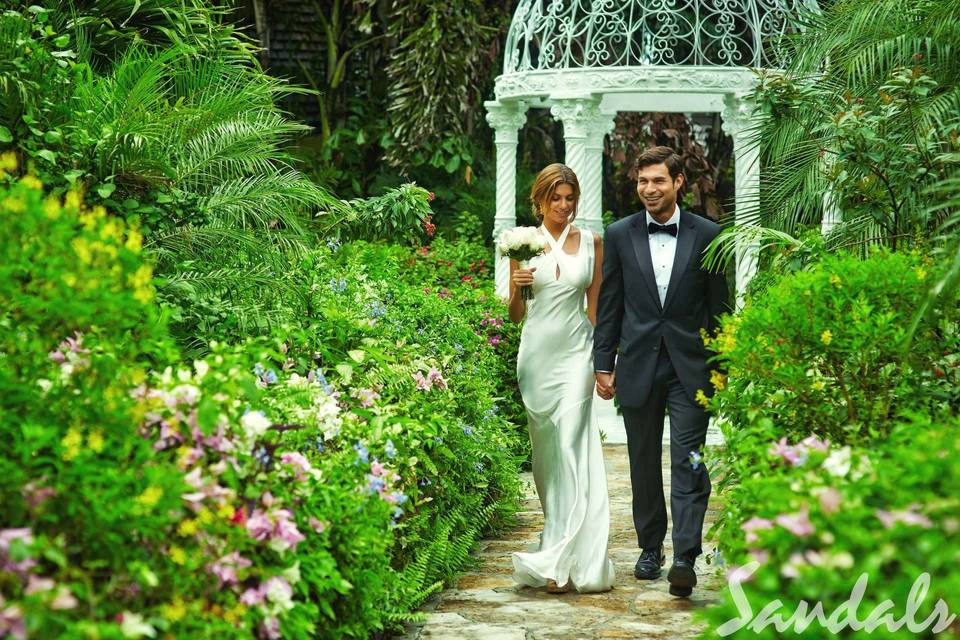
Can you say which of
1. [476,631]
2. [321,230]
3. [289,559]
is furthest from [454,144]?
[289,559]

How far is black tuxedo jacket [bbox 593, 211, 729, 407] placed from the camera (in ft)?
18.6

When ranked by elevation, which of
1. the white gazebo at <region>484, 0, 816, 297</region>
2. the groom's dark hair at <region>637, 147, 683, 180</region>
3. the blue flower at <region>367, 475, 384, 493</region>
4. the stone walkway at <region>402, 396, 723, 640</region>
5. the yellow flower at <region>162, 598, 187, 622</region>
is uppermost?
the white gazebo at <region>484, 0, 816, 297</region>

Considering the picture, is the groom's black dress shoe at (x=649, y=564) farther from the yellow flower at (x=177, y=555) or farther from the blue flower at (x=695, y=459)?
the yellow flower at (x=177, y=555)

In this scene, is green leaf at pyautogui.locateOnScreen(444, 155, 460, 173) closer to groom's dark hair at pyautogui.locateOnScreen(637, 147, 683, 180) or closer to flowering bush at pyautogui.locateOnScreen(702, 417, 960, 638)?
groom's dark hair at pyautogui.locateOnScreen(637, 147, 683, 180)

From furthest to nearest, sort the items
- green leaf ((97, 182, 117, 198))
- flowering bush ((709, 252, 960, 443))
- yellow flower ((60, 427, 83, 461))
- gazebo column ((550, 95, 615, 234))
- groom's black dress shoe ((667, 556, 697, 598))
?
gazebo column ((550, 95, 615, 234)) → groom's black dress shoe ((667, 556, 697, 598)) → green leaf ((97, 182, 117, 198)) → flowering bush ((709, 252, 960, 443)) → yellow flower ((60, 427, 83, 461))

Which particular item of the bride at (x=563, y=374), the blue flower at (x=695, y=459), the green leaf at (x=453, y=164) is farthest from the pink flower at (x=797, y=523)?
the green leaf at (x=453, y=164)

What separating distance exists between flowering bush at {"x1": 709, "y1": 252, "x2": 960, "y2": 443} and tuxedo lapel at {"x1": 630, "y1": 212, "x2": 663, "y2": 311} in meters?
1.32

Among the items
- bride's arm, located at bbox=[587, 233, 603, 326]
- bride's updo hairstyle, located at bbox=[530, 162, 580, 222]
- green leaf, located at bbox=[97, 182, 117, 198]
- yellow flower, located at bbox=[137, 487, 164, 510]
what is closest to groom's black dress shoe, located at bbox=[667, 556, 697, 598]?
bride's arm, located at bbox=[587, 233, 603, 326]

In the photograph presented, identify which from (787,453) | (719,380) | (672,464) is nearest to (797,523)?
(787,453)

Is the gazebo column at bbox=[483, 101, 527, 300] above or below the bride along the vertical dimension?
above

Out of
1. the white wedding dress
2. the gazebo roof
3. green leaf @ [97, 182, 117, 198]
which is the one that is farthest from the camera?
the gazebo roof

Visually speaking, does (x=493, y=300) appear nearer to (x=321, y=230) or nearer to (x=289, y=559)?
(x=321, y=230)

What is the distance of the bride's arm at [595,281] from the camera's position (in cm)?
617

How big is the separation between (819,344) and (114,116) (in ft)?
11.2
